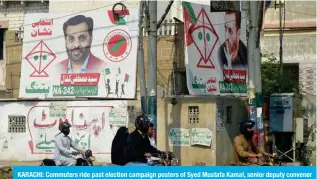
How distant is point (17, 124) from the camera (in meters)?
22.4

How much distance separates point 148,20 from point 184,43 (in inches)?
128

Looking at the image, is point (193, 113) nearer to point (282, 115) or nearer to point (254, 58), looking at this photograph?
point (282, 115)

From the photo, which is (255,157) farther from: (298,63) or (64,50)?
(298,63)

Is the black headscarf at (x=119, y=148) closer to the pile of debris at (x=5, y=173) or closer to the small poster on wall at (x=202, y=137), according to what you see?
the pile of debris at (x=5, y=173)

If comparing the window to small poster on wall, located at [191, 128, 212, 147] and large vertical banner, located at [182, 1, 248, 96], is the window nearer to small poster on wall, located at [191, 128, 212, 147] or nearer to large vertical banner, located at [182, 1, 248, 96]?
large vertical banner, located at [182, 1, 248, 96]

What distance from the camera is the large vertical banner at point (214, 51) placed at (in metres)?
20.8

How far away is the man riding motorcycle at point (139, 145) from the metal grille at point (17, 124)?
12.1 meters

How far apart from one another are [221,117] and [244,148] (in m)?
9.10

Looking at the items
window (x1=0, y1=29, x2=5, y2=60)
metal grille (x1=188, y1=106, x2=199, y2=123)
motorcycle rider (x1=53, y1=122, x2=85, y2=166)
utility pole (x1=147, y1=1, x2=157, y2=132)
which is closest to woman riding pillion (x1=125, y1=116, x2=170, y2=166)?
motorcycle rider (x1=53, y1=122, x2=85, y2=166)

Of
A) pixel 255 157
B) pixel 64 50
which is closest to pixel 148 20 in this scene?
pixel 64 50

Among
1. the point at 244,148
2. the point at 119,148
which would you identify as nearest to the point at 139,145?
the point at 119,148

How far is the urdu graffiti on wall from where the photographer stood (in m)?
21.4

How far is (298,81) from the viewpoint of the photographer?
26359mm

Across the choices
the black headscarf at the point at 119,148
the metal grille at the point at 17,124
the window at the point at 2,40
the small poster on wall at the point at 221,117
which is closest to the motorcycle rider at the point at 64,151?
the black headscarf at the point at 119,148
